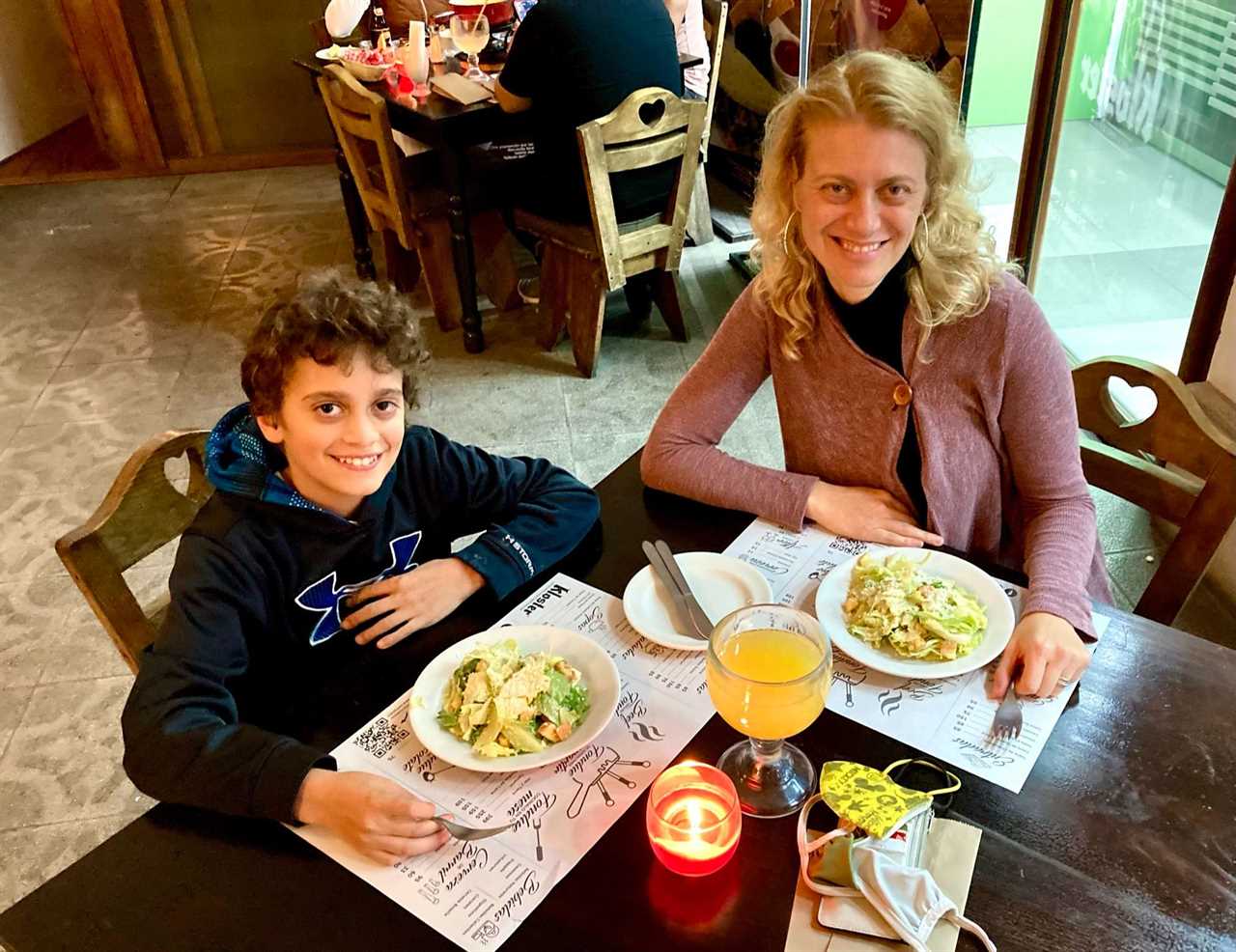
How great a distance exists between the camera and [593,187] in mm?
2910

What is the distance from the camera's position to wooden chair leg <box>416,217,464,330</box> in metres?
3.45

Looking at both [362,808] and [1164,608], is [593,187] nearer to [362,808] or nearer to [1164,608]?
[1164,608]

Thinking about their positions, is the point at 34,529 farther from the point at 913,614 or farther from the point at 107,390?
the point at 913,614

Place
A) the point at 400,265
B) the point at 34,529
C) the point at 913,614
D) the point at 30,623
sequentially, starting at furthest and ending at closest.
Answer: the point at 400,265 → the point at 34,529 → the point at 30,623 → the point at 913,614

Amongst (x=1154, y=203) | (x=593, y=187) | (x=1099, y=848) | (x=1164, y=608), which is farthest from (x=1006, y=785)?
(x=1154, y=203)

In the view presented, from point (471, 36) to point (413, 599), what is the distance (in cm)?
284

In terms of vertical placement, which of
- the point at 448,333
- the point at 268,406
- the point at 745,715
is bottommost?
the point at 448,333

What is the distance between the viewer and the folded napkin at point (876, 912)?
2.56 feet

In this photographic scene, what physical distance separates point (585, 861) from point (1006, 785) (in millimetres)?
391

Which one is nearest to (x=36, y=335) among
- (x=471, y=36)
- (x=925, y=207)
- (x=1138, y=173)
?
(x=471, y=36)

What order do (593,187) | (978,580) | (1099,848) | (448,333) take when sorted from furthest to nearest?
(448,333) < (593,187) < (978,580) < (1099,848)

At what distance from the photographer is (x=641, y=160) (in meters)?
2.98

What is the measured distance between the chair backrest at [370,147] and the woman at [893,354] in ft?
6.80

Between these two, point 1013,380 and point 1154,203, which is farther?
point 1154,203
